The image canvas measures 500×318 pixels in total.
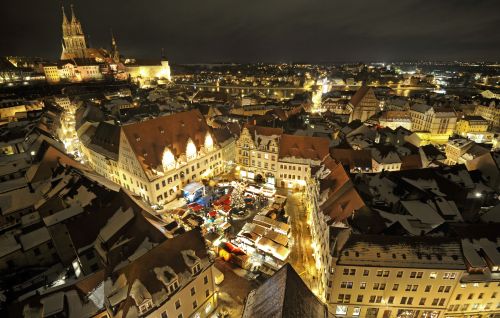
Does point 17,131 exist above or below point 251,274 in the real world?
above

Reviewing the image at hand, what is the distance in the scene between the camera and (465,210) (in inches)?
1810

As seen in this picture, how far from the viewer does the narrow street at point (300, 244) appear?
3866cm

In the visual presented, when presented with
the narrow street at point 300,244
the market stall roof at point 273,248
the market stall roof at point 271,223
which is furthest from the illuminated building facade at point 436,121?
the market stall roof at point 273,248

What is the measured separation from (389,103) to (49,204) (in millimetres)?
138172

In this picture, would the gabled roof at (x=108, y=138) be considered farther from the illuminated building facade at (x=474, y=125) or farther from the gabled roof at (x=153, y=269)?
the illuminated building facade at (x=474, y=125)

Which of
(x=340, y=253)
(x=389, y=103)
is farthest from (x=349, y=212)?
(x=389, y=103)

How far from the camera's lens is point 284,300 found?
2083cm

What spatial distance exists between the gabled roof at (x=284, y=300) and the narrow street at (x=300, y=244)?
1485cm

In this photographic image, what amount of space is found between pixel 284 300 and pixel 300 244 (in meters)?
24.6

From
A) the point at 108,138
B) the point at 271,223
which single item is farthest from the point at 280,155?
the point at 108,138

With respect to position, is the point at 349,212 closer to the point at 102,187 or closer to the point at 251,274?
the point at 251,274

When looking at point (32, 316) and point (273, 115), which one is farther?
point (273, 115)

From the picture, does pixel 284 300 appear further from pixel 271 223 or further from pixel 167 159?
pixel 167 159

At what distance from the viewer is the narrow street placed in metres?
38.7
